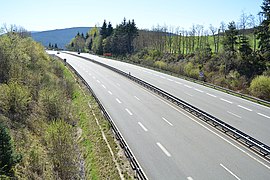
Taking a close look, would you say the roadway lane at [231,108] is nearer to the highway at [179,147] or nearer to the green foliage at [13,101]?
the highway at [179,147]

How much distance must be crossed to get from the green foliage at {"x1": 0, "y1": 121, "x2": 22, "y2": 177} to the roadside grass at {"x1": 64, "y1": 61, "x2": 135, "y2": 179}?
13.6 feet

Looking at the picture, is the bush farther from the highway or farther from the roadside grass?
the roadside grass

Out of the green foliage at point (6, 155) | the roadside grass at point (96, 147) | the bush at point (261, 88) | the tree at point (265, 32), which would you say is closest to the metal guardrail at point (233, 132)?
the roadside grass at point (96, 147)

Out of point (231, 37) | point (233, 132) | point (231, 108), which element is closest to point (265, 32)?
point (231, 37)

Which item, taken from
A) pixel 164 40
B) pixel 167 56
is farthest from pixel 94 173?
pixel 164 40

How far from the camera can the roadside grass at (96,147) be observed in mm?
15548

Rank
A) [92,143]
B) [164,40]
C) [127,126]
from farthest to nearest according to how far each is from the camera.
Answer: [164,40]
[127,126]
[92,143]

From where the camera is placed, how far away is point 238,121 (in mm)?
22562

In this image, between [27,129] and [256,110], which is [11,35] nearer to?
[27,129]

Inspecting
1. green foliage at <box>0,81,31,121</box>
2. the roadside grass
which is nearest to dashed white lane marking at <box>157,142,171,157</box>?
the roadside grass

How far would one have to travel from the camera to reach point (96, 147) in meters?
19.5

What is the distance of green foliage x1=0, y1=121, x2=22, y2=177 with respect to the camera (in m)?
14.6

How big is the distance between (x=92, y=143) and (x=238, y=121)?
38.5ft

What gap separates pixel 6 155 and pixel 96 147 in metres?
6.28
